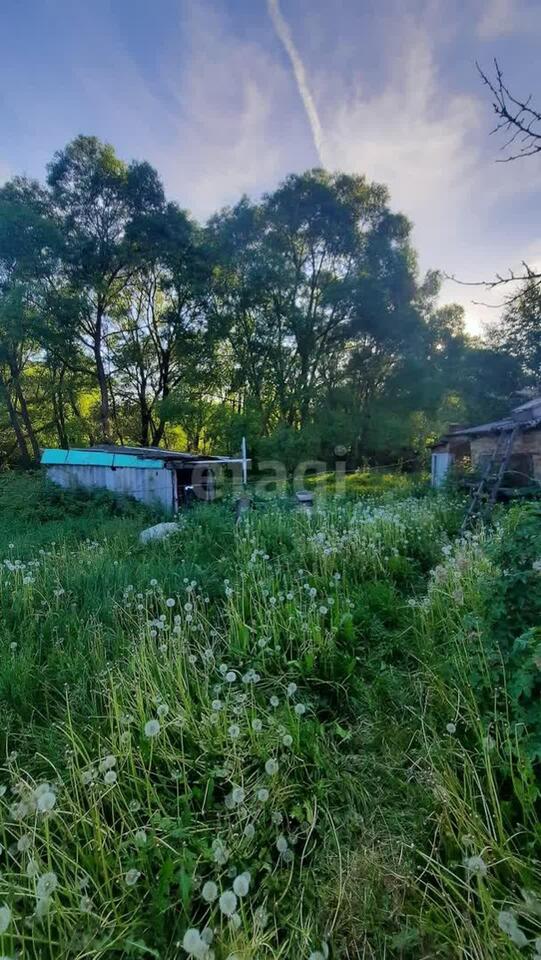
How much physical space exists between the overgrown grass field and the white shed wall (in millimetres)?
6546

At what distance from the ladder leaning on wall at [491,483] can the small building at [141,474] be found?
21.2 ft

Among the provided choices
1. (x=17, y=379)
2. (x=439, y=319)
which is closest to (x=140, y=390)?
(x=17, y=379)

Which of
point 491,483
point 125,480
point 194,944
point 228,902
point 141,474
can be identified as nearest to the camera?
point 194,944

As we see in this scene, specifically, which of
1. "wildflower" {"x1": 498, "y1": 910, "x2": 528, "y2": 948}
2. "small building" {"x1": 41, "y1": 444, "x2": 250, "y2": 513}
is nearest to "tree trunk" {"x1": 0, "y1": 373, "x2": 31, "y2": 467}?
"small building" {"x1": 41, "y1": 444, "x2": 250, "y2": 513}

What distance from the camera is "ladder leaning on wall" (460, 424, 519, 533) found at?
598cm

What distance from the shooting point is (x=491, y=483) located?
709 centimetres

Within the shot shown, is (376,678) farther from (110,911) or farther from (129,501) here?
(129,501)

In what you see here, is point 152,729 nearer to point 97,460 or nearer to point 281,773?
point 281,773

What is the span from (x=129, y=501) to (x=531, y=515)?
30.2ft

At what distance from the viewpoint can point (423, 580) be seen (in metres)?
3.67

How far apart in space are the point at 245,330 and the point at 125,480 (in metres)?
11.5

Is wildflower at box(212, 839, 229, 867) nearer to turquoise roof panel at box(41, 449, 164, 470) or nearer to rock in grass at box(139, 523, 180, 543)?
rock in grass at box(139, 523, 180, 543)

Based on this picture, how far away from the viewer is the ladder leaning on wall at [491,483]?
5984 millimetres

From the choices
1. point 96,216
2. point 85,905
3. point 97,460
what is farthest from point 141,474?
point 96,216
